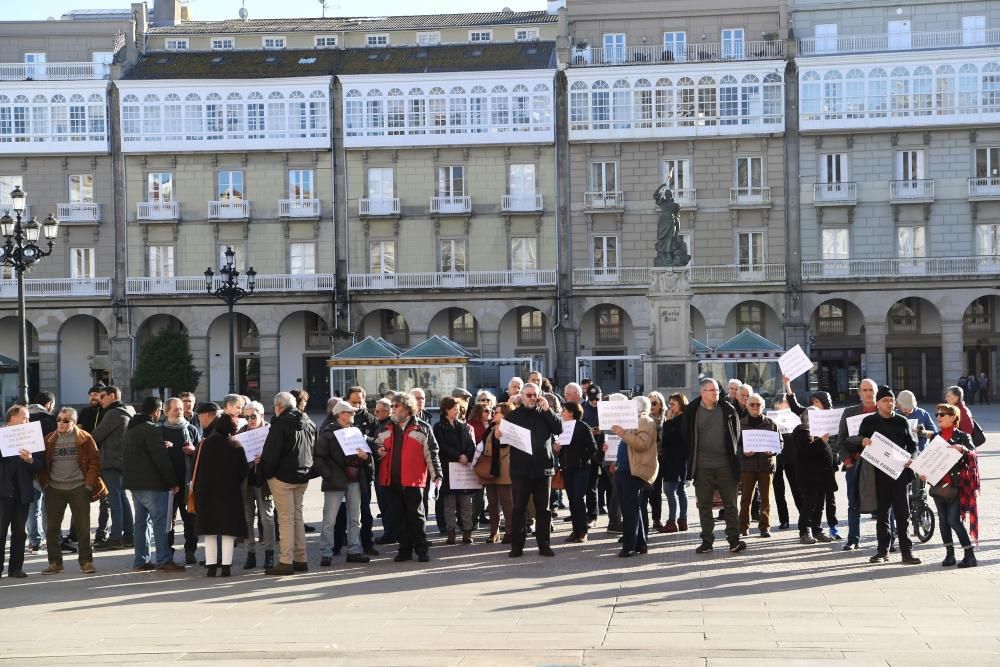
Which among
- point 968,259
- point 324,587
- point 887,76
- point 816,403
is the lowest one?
point 324,587

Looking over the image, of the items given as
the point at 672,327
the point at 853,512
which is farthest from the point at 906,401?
the point at 672,327

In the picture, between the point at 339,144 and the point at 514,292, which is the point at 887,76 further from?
the point at 339,144

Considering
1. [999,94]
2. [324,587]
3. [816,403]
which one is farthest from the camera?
[999,94]

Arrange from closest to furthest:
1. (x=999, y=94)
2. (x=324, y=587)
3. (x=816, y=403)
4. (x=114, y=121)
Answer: (x=324, y=587) < (x=816, y=403) < (x=999, y=94) < (x=114, y=121)

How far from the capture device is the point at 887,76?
49.3m

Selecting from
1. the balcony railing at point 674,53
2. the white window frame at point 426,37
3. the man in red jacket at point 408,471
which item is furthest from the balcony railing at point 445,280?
the man in red jacket at point 408,471

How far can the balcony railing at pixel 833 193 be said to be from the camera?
4991 centimetres

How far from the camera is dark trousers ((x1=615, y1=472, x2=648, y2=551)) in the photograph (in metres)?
14.2

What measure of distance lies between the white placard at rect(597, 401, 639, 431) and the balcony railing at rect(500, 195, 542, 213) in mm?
36873

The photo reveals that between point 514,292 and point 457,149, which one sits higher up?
point 457,149

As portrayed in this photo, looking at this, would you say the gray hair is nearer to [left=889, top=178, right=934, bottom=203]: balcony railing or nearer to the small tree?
the small tree

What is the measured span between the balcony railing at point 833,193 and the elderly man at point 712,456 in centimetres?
3761

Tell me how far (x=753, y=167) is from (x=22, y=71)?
29.8 metres

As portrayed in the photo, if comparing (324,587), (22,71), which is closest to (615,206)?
(22,71)
